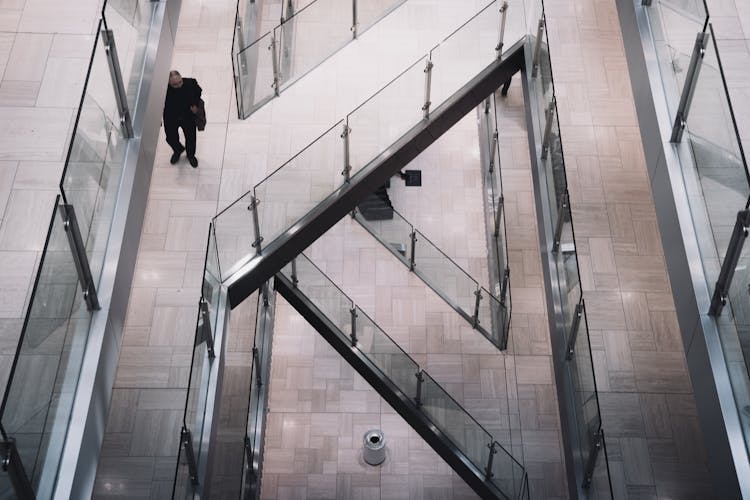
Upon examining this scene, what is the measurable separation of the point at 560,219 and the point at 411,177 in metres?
5.91

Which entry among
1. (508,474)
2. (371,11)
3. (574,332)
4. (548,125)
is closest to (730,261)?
(574,332)

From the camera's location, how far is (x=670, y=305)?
9172 mm

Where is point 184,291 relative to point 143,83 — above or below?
below

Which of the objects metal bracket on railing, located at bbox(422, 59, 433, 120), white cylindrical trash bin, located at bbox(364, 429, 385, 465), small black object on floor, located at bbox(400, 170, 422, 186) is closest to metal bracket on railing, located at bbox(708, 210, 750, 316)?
metal bracket on railing, located at bbox(422, 59, 433, 120)

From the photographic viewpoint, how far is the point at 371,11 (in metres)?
11.3

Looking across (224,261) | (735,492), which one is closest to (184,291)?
(224,261)

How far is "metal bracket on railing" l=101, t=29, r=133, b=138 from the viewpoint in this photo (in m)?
7.29

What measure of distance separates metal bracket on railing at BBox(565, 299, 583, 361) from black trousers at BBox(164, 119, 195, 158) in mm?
4542

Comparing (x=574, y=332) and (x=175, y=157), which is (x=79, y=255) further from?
(x=574, y=332)

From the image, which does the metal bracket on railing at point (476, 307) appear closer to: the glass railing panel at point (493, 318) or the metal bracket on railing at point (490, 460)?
the glass railing panel at point (493, 318)

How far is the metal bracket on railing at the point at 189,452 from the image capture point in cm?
761

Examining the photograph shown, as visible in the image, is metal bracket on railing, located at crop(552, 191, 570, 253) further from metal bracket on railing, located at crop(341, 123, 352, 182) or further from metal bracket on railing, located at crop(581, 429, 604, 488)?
metal bracket on railing, located at crop(341, 123, 352, 182)

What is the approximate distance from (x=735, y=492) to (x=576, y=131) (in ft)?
17.3

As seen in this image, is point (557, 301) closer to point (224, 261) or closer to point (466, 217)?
point (224, 261)
